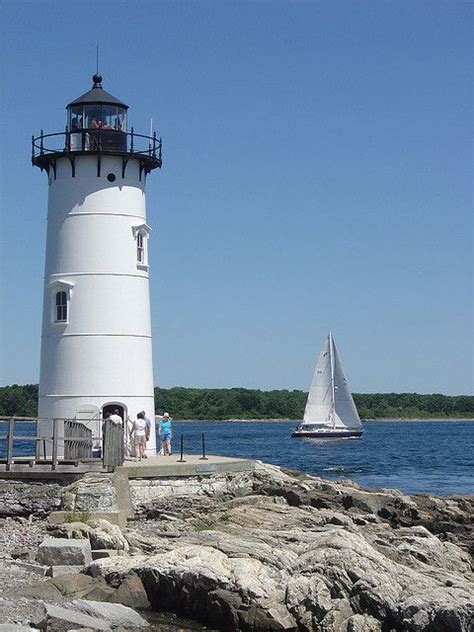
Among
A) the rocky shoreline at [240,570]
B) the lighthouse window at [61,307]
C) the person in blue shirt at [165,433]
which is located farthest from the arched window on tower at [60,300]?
the rocky shoreline at [240,570]

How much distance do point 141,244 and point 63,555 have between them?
460 inches

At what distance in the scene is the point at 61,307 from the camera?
25.2 metres

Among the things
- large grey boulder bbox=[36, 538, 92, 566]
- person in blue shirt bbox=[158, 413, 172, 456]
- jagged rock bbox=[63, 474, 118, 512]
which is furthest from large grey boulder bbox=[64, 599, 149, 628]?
person in blue shirt bbox=[158, 413, 172, 456]

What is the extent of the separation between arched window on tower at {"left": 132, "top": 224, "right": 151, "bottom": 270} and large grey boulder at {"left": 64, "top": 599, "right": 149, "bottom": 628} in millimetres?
13027

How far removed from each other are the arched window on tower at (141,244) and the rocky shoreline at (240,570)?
22.8ft

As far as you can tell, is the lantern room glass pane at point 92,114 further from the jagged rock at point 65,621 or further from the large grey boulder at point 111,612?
the jagged rock at point 65,621

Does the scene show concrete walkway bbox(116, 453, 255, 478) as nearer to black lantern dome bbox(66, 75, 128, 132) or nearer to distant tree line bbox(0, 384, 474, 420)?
black lantern dome bbox(66, 75, 128, 132)

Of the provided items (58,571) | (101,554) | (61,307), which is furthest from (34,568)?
(61,307)

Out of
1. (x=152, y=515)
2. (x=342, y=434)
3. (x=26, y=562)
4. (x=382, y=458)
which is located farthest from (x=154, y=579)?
(x=342, y=434)

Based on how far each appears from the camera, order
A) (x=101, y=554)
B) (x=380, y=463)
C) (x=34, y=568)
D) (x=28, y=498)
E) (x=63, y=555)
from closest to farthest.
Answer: (x=34, y=568)
(x=63, y=555)
(x=101, y=554)
(x=28, y=498)
(x=380, y=463)

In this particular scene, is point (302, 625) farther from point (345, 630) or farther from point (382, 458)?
point (382, 458)

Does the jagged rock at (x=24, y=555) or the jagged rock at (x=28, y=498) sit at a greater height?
the jagged rock at (x=28, y=498)

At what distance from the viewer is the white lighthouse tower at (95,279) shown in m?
24.8

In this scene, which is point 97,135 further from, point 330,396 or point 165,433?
point 330,396
